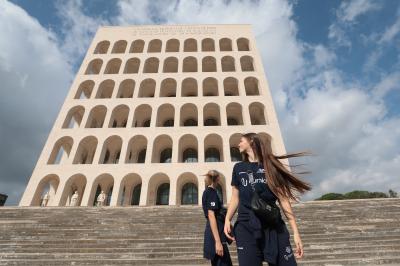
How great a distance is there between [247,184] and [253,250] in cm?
64

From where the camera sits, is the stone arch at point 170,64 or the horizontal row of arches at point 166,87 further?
the stone arch at point 170,64

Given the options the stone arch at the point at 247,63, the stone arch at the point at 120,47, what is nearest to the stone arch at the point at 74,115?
the stone arch at the point at 120,47

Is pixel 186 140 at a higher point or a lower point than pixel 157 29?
lower

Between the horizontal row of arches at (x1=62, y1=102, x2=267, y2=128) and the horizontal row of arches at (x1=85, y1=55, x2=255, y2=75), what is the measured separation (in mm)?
4541

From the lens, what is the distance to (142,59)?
93.0 ft

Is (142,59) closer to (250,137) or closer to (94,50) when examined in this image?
(94,50)

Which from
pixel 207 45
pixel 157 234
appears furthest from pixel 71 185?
pixel 207 45

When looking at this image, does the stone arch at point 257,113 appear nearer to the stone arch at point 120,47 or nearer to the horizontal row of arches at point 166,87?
the horizontal row of arches at point 166,87

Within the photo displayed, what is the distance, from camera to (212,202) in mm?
3625

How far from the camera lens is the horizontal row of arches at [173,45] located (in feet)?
99.6

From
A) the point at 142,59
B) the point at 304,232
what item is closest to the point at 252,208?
the point at 304,232

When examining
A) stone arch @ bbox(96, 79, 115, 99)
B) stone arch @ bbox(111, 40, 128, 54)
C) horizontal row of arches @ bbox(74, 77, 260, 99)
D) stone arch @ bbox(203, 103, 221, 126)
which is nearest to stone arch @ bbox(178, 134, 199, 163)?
stone arch @ bbox(203, 103, 221, 126)

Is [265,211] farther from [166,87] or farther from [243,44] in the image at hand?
[243,44]

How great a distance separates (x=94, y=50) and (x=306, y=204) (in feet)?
88.9
